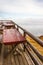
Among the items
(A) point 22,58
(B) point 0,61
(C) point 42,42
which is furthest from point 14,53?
(C) point 42,42

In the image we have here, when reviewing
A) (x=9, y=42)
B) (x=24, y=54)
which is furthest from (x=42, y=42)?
(x=24, y=54)

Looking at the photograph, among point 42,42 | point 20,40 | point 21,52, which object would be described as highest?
Answer: point 42,42

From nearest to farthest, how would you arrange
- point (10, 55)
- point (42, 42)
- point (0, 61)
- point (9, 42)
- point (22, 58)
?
point (42, 42)
point (9, 42)
point (0, 61)
point (22, 58)
point (10, 55)

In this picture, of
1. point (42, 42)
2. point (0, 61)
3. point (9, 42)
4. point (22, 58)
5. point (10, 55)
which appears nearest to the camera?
point (42, 42)

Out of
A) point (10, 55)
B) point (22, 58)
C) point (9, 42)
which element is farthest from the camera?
point (10, 55)

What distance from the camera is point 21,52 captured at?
11.3 feet

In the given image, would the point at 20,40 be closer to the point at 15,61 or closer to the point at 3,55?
the point at 15,61

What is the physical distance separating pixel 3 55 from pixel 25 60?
495 mm

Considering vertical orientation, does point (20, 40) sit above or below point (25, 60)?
above

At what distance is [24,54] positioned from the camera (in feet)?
10.8

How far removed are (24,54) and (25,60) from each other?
1.26ft

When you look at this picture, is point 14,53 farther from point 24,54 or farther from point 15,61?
point 15,61

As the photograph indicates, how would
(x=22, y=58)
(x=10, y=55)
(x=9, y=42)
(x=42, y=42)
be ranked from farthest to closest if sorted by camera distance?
(x=10, y=55) → (x=22, y=58) → (x=9, y=42) → (x=42, y=42)

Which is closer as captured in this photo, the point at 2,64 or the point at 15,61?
the point at 2,64
